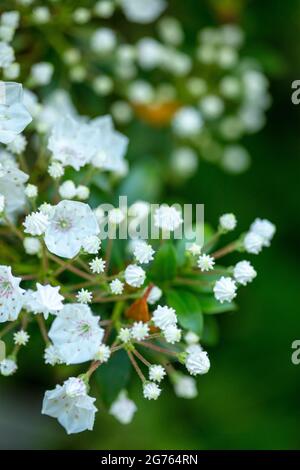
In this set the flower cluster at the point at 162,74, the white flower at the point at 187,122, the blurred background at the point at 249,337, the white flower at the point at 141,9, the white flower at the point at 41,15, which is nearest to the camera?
the white flower at the point at 41,15

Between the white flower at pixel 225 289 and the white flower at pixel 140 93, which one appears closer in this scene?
the white flower at pixel 225 289

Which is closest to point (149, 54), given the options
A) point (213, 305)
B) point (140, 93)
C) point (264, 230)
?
point (140, 93)

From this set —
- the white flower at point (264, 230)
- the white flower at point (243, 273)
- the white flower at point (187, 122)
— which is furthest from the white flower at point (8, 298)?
the white flower at point (187, 122)

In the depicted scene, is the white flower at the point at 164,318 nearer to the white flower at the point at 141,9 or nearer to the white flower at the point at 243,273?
the white flower at the point at 243,273

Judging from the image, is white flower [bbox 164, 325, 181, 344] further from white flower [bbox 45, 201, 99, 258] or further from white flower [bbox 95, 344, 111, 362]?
white flower [bbox 45, 201, 99, 258]
